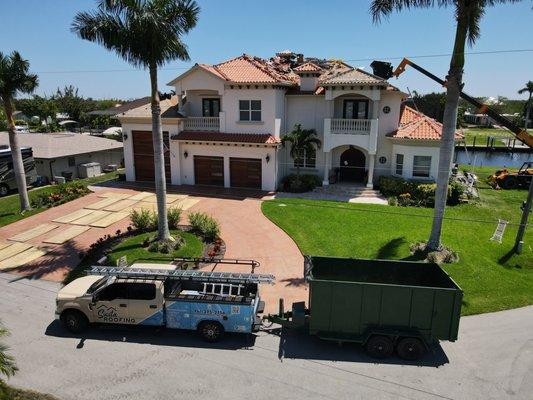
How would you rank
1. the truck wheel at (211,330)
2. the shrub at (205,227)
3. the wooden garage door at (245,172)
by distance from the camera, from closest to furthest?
1. the truck wheel at (211,330)
2. the shrub at (205,227)
3. the wooden garage door at (245,172)

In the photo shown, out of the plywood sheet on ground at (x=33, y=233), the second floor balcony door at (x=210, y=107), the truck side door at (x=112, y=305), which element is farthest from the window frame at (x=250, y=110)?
the truck side door at (x=112, y=305)

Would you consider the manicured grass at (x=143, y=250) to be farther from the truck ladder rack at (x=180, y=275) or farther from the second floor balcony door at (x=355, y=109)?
the second floor balcony door at (x=355, y=109)

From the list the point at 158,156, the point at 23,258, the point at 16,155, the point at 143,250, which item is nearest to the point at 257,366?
the point at 143,250

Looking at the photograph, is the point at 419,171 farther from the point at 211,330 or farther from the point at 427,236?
the point at 211,330

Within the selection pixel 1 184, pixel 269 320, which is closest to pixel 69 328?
pixel 269 320

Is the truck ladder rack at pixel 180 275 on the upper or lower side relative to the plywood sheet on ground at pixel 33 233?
upper

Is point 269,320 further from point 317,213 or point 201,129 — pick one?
point 201,129
